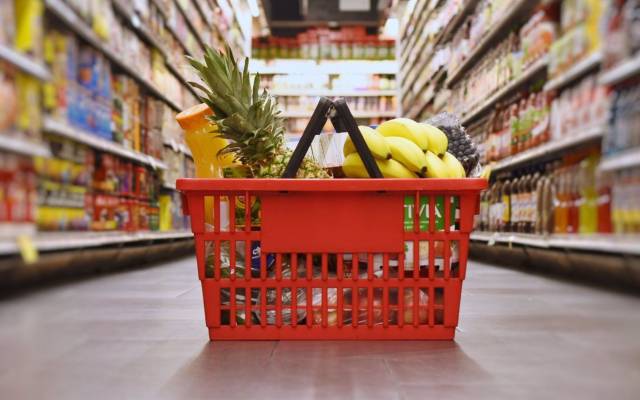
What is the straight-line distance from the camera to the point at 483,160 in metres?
4.30

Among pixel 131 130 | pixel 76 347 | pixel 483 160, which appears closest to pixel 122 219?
pixel 131 130

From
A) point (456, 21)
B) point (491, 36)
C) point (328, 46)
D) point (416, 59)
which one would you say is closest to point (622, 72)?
point (491, 36)

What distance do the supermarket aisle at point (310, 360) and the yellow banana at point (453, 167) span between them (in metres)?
0.38

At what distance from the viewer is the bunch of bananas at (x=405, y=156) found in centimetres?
136

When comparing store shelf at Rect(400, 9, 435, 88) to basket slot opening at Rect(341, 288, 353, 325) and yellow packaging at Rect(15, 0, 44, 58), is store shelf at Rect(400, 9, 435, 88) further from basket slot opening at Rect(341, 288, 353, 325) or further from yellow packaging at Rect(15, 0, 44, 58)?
yellow packaging at Rect(15, 0, 44, 58)

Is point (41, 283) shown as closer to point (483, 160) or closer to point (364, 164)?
point (364, 164)

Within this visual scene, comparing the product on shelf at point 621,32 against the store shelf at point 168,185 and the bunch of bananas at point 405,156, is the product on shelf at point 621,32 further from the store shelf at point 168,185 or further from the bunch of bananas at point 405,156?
the store shelf at point 168,185

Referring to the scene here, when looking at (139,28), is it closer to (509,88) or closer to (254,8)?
(509,88)

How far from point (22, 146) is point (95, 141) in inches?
59.3

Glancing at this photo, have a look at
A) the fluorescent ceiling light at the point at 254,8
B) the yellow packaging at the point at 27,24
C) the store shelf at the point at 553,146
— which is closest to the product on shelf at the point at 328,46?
the fluorescent ceiling light at the point at 254,8

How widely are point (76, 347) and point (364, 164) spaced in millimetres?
733

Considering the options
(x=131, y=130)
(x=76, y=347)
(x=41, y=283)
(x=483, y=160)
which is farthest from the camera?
(x=483, y=160)

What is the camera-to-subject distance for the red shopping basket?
1255 mm

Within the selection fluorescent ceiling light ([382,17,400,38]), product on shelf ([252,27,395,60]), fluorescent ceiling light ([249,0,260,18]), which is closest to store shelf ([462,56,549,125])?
fluorescent ceiling light ([249,0,260,18])
